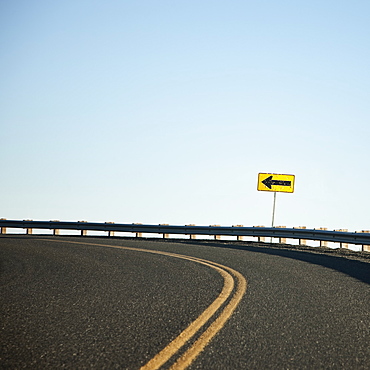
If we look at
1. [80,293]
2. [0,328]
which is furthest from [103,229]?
Answer: [0,328]

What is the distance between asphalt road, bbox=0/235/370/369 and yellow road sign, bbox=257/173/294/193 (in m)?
16.2

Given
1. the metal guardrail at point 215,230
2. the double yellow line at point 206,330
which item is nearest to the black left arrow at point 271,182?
the metal guardrail at point 215,230

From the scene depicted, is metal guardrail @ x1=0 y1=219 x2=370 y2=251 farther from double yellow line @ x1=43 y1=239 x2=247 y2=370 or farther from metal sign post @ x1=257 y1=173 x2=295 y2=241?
double yellow line @ x1=43 y1=239 x2=247 y2=370

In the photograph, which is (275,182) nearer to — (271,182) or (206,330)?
(271,182)

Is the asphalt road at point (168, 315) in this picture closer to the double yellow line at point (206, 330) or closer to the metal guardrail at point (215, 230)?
the double yellow line at point (206, 330)

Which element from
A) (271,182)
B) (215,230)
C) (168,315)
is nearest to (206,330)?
(168,315)

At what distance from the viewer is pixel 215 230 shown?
78.1ft

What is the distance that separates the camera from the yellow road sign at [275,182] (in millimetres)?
27578

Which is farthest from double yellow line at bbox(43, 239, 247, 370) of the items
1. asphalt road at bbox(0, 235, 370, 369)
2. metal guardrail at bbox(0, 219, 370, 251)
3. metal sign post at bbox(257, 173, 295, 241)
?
metal sign post at bbox(257, 173, 295, 241)

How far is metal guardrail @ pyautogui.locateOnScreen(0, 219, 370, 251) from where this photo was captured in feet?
63.5

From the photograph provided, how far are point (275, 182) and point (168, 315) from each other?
2224 cm

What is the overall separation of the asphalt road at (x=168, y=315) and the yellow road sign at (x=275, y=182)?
16.2 metres

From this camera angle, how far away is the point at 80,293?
7.53m

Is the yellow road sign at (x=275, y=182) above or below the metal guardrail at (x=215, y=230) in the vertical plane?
above
